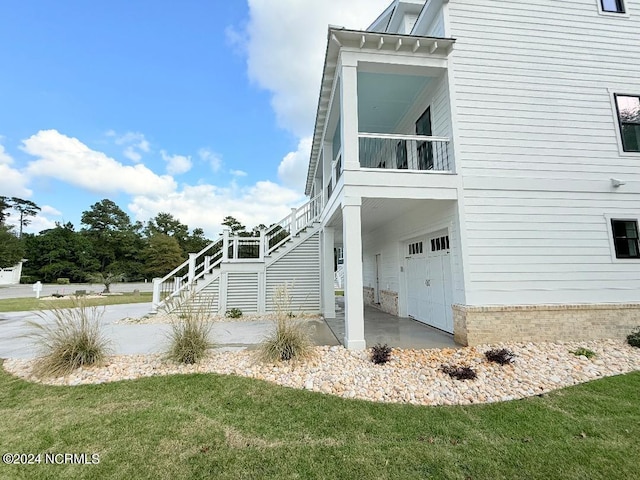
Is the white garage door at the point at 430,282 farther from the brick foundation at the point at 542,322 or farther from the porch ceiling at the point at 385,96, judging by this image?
the porch ceiling at the point at 385,96

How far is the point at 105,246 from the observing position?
3950 centimetres

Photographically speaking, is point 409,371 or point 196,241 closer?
point 409,371

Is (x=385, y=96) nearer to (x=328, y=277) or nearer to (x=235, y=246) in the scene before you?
(x=328, y=277)

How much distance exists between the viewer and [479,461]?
8.25ft

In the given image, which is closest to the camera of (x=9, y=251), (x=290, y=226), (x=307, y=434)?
(x=307, y=434)

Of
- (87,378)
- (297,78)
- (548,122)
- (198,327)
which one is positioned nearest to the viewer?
(87,378)

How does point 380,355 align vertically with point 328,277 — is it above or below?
below

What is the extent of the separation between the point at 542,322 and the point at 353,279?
4.39 meters

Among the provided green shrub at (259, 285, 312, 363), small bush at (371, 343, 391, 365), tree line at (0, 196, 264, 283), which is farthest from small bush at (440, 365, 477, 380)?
tree line at (0, 196, 264, 283)

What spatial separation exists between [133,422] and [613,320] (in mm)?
9416

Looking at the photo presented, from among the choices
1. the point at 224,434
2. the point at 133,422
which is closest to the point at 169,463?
the point at 224,434

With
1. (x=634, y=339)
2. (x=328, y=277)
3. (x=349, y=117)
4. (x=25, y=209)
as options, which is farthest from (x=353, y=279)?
(x=25, y=209)

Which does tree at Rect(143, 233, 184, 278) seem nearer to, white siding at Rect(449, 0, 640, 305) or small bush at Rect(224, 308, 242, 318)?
small bush at Rect(224, 308, 242, 318)

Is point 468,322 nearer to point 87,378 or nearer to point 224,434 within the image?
point 224,434
